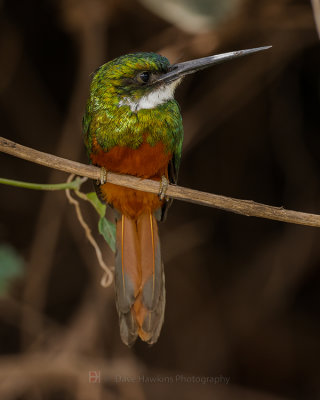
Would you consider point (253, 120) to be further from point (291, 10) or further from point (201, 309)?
point (201, 309)

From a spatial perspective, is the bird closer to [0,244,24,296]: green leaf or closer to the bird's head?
the bird's head

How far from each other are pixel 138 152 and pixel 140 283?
443mm

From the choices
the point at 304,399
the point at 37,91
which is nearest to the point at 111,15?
the point at 37,91

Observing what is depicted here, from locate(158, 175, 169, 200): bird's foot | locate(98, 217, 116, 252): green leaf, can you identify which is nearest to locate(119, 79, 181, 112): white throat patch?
locate(158, 175, 169, 200): bird's foot

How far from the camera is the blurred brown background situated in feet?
8.62

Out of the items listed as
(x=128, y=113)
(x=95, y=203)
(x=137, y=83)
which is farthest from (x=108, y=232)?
(x=137, y=83)

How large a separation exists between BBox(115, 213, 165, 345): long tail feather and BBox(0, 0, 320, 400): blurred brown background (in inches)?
34.0

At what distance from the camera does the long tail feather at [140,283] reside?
1763mm

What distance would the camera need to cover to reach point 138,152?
166 cm

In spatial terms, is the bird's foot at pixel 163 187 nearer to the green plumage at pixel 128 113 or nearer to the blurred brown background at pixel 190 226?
the green plumage at pixel 128 113

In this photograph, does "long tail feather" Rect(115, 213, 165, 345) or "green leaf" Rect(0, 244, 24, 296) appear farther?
"green leaf" Rect(0, 244, 24, 296)

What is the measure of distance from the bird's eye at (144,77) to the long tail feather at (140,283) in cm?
48

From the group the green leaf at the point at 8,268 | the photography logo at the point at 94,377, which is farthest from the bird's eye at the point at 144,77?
the photography logo at the point at 94,377

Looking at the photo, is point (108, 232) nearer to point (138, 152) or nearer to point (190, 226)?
point (138, 152)
